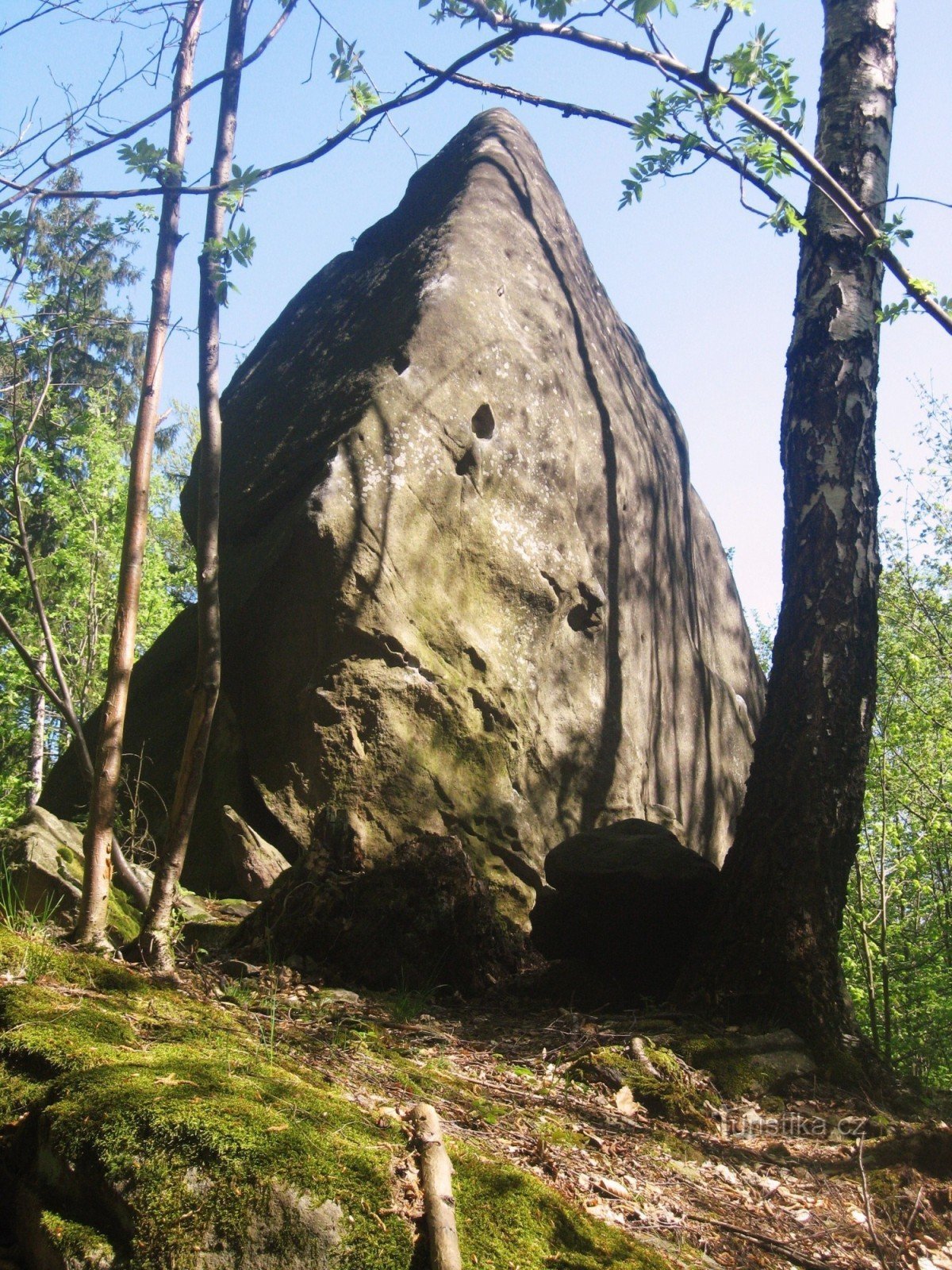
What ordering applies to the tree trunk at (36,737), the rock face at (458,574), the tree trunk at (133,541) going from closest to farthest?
the tree trunk at (133,541), the rock face at (458,574), the tree trunk at (36,737)

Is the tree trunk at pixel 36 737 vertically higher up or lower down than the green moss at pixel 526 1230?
higher up

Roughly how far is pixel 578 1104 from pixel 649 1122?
0.24 meters

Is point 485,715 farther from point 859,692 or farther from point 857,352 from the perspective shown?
point 857,352

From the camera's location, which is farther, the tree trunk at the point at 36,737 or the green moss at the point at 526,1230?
the tree trunk at the point at 36,737

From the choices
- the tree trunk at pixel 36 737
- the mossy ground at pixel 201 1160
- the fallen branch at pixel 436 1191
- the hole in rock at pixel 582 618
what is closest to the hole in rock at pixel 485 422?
the hole in rock at pixel 582 618

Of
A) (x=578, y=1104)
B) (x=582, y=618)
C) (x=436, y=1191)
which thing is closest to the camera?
(x=436, y=1191)

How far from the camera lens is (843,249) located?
4.89 meters

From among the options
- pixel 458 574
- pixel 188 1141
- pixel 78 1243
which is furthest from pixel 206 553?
pixel 458 574

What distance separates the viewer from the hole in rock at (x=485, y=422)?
7160mm

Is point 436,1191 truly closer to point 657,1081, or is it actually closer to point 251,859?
point 657,1081

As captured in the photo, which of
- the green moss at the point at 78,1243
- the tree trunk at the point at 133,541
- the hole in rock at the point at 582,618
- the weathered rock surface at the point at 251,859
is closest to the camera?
the green moss at the point at 78,1243

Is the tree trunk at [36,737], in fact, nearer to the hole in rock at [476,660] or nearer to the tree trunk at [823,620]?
the hole in rock at [476,660]

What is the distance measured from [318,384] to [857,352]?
418 centimetres

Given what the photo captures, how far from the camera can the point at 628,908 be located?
191 inches
